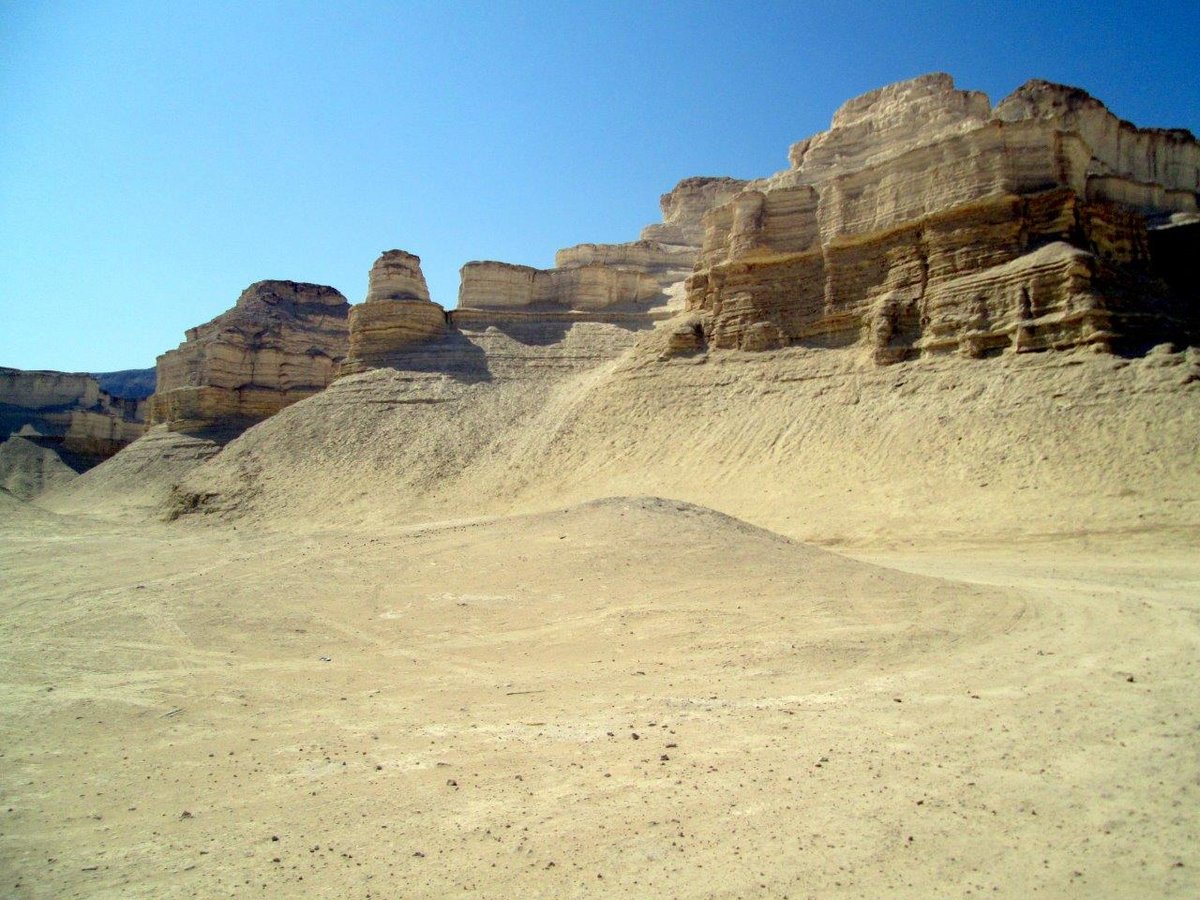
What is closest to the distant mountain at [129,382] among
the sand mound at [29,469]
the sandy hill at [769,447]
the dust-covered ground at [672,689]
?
the sand mound at [29,469]

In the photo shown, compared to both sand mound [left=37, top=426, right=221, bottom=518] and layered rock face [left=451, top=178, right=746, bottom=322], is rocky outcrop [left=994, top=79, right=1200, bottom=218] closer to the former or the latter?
layered rock face [left=451, top=178, right=746, bottom=322]

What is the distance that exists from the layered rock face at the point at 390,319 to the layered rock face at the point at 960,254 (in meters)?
14.1

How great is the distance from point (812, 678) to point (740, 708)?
107 cm

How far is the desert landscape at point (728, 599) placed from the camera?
388cm

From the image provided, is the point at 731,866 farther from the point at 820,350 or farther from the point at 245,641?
the point at 820,350

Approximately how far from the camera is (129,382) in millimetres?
106438

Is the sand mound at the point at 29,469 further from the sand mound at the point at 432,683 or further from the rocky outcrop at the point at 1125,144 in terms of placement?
the rocky outcrop at the point at 1125,144

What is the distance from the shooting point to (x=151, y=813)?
436 centimetres

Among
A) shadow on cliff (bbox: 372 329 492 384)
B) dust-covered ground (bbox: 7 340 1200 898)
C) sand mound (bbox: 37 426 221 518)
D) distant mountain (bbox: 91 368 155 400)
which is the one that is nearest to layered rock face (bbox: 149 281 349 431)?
sand mound (bbox: 37 426 221 518)

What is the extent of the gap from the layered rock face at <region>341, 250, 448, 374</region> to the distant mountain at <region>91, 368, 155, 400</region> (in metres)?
81.5

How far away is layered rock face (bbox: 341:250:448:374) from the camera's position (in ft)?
120

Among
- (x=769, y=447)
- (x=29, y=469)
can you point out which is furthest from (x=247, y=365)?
(x=769, y=447)

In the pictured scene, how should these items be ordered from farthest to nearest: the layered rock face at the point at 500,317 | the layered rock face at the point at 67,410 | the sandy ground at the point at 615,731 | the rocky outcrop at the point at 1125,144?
the layered rock face at the point at 67,410 → the layered rock face at the point at 500,317 → the rocky outcrop at the point at 1125,144 → the sandy ground at the point at 615,731

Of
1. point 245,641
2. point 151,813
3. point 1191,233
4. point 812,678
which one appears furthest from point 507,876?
point 1191,233
